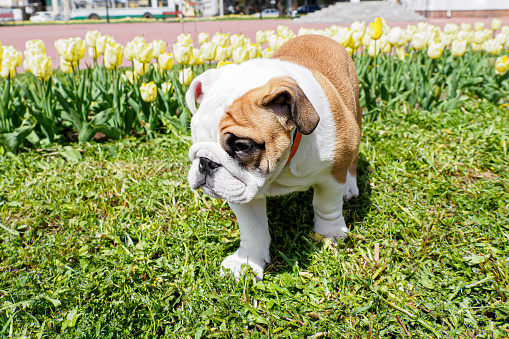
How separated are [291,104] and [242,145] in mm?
270

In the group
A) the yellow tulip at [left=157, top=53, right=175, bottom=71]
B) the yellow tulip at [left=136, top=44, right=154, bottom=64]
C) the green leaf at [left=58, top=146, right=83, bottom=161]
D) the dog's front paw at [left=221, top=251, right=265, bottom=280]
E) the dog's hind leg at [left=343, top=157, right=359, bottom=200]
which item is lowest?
the dog's front paw at [left=221, top=251, right=265, bottom=280]

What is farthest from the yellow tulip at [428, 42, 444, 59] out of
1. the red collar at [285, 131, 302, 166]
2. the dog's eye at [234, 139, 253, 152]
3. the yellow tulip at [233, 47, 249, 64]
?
the dog's eye at [234, 139, 253, 152]

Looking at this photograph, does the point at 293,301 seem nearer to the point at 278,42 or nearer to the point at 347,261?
the point at 347,261

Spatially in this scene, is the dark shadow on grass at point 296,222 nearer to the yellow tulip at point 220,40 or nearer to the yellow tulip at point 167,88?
the yellow tulip at point 167,88

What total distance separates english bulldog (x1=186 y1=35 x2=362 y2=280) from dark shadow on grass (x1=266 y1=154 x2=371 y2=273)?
0.44 ft

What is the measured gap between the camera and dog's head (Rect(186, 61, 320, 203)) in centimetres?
165

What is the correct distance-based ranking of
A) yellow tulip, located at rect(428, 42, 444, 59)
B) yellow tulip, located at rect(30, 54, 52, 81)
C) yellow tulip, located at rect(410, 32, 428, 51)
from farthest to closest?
yellow tulip, located at rect(410, 32, 428, 51) < yellow tulip, located at rect(428, 42, 444, 59) < yellow tulip, located at rect(30, 54, 52, 81)

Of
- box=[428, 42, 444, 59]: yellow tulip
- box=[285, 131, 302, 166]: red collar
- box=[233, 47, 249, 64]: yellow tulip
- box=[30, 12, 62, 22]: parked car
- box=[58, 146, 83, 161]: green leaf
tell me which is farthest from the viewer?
box=[30, 12, 62, 22]: parked car

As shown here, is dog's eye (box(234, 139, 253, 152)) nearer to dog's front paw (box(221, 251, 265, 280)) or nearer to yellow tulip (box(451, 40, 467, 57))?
dog's front paw (box(221, 251, 265, 280))

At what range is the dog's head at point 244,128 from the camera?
5.41 ft

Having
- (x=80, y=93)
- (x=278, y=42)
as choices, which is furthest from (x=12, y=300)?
(x=278, y=42)

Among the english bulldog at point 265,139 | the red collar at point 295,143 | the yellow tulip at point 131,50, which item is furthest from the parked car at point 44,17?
the red collar at point 295,143

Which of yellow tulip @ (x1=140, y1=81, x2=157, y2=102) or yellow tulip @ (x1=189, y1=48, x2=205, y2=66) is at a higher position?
yellow tulip @ (x1=189, y1=48, x2=205, y2=66)

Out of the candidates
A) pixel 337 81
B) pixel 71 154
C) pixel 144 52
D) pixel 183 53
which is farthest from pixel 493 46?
pixel 71 154
